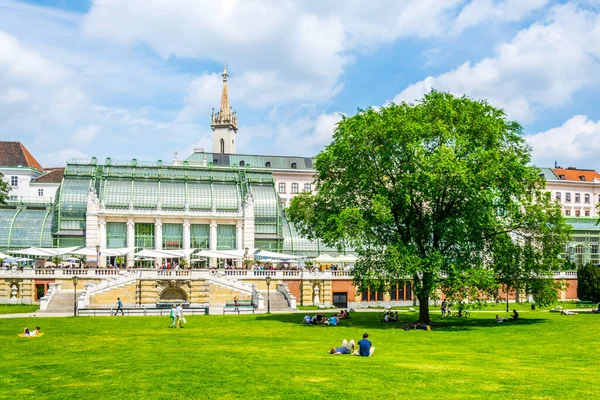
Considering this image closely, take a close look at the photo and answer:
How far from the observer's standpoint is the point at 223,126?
168 metres

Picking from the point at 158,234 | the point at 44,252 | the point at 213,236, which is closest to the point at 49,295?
the point at 44,252

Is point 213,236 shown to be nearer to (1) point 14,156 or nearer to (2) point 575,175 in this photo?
(1) point 14,156

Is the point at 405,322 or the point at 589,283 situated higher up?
the point at 589,283

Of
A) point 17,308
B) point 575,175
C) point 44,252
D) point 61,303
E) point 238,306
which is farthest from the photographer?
point 575,175

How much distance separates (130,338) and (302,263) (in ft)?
149

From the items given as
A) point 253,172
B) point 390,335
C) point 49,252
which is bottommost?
point 390,335

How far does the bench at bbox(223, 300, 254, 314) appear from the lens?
6247 cm

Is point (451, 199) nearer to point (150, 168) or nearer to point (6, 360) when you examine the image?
point (6, 360)

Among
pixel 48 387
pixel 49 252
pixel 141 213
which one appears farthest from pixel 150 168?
pixel 48 387

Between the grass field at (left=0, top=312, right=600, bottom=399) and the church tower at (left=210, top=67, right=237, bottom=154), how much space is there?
118951mm

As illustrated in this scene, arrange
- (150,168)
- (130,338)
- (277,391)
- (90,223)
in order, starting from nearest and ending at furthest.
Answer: (277,391) < (130,338) < (90,223) < (150,168)

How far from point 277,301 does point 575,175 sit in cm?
10841

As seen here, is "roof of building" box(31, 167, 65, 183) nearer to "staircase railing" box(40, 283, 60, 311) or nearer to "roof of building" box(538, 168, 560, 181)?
"staircase railing" box(40, 283, 60, 311)

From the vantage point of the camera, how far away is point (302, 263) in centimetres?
8469
